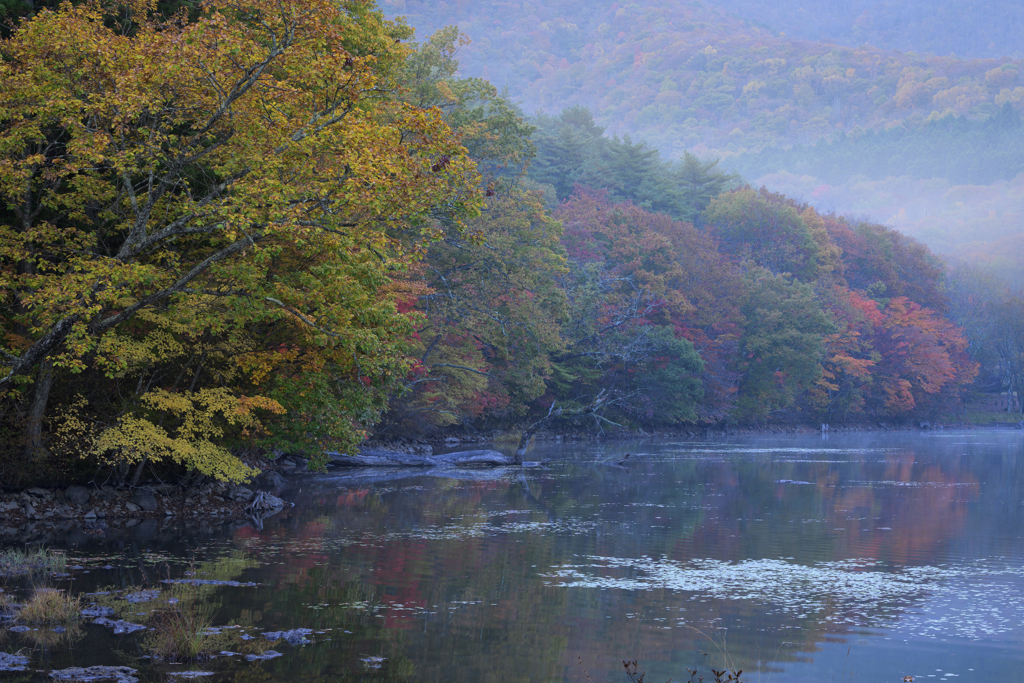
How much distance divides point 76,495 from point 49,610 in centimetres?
976

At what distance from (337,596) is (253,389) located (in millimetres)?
9676

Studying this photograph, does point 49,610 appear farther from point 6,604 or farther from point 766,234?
point 766,234

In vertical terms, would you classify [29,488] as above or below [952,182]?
below

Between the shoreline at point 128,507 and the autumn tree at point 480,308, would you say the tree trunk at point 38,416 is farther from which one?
the autumn tree at point 480,308

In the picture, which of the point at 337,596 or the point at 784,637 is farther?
the point at 337,596

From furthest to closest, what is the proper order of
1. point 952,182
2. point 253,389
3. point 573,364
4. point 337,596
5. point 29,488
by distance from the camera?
point 952,182 → point 573,364 → point 253,389 → point 29,488 → point 337,596

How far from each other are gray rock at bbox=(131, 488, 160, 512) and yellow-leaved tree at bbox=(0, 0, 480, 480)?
0.55 m

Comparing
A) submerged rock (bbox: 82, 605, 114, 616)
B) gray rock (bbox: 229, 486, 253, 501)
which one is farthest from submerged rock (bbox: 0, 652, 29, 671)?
gray rock (bbox: 229, 486, 253, 501)

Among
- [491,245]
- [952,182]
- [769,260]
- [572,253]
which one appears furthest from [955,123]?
[491,245]

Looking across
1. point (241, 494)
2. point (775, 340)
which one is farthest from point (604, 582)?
point (775, 340)

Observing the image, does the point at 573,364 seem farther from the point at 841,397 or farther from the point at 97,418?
the point at 97,418

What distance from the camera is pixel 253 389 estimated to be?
72.7ft

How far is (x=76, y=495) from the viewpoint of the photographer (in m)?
20.3

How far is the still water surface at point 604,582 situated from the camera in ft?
35.8
